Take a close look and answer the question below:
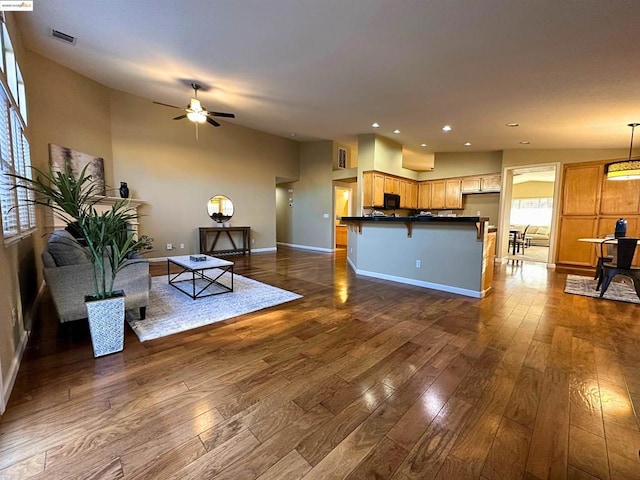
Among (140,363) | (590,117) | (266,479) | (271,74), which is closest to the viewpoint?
(266,479)

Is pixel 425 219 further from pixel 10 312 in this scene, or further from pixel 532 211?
pixel 532 211

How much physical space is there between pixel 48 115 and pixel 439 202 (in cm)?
850

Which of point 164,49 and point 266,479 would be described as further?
point 164,49

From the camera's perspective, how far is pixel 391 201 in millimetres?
7172

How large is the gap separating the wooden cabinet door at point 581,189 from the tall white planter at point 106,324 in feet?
26.1

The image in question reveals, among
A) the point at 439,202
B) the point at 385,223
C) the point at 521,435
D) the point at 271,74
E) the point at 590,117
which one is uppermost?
the point at 271,74

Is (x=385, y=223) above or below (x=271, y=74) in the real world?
below

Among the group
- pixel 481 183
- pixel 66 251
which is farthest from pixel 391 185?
pixel 66 251

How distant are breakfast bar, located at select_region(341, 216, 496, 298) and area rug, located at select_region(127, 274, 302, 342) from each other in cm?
178

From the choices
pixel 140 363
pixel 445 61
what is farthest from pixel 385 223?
pixel 140 363

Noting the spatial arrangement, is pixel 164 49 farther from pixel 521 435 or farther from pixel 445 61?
pixel 521 435

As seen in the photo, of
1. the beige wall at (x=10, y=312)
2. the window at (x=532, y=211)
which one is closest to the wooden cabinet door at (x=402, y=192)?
the window at (x=532, y=211)

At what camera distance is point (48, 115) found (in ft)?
14.1

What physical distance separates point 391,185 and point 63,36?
6.36m
